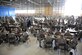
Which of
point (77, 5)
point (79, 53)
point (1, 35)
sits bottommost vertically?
point (79, 53)

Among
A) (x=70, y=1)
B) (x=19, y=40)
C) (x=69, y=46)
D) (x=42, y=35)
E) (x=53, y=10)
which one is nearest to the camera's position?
(x=69, y=46)

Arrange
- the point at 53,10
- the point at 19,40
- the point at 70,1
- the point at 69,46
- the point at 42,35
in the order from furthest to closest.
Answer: the point at 53,10, the point at 70,1, the point at 19,40, the point at 42,35, the point at 69,46

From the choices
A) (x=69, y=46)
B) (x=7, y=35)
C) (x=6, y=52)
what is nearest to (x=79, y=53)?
(x=69, y=46)

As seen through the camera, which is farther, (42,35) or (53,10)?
(53,10)

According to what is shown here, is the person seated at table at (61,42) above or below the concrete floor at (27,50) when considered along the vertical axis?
above

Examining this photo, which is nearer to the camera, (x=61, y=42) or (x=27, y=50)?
(x=61, y=42)

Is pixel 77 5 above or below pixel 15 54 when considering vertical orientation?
above

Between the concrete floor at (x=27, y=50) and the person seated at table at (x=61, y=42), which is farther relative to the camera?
the concrete floor at (x=27, y=50)

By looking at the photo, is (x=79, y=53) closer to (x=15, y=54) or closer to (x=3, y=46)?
(x=15, y=54)

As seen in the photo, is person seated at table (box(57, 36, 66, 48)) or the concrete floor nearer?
person seated at table (box(57, 36, 66, 48))

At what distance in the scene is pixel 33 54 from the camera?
8250 mm

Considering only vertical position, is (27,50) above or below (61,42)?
below

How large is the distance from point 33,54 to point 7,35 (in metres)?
2.75

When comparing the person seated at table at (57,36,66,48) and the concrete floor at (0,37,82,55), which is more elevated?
the person seated at table at (57,36,66,48)
